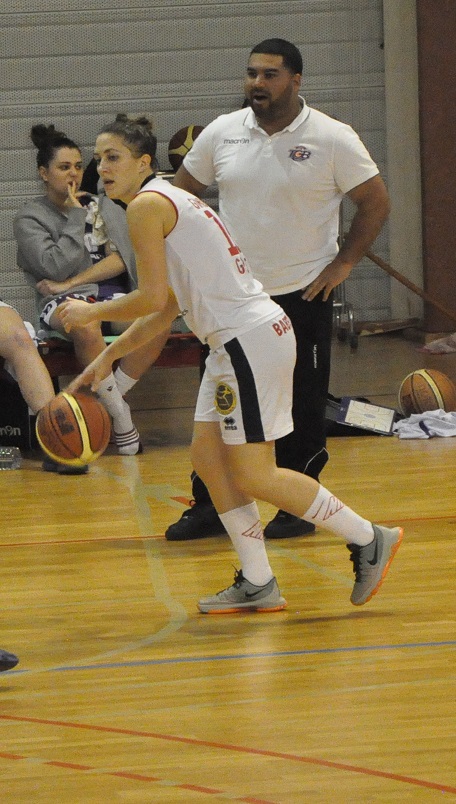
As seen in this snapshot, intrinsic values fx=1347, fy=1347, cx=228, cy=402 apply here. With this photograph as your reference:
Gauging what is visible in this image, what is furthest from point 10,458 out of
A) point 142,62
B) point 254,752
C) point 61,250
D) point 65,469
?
point 142,62

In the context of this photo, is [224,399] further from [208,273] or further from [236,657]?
[236,657]

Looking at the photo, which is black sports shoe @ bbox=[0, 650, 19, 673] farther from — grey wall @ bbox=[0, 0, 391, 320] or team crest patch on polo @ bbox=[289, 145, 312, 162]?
grey wall @ bbox=[0, 0, 391, 320]

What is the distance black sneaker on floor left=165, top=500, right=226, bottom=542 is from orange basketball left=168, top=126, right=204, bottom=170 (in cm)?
573

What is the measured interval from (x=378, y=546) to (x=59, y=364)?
352cm

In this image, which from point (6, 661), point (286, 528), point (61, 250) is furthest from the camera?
point (61, 250)

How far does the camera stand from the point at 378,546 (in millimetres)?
4172

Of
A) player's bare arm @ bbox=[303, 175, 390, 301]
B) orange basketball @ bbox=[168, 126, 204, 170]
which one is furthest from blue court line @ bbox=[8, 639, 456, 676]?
orange basketball @ bbox=[168, 126, 204, 170]

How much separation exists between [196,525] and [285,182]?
1.38 metres

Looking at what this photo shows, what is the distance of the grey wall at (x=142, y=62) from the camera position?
10.9 metres

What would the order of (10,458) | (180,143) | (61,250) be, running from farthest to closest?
(180,143)
(61,250)
(10,458)

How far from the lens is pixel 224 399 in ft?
13.3

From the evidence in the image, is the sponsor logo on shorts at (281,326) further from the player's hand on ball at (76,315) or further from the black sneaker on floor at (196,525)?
the black sneaker on floor at (196,525)

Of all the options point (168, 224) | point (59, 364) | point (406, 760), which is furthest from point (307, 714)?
point (59, 364)

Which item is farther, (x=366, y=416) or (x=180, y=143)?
(x=180, y=143)
